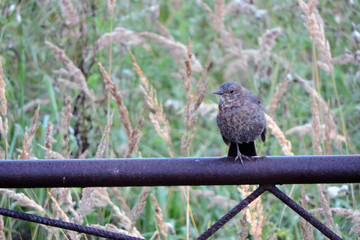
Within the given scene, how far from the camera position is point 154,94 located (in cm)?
319

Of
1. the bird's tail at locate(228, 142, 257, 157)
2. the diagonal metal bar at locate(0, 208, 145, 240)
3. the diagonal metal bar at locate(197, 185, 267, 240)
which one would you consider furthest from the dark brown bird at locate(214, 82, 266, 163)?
the diagonal metal bar at locate(0, 208, 145, 240)

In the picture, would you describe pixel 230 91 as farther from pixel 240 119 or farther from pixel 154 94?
pixel 154 94

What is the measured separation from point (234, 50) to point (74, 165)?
1.82 m

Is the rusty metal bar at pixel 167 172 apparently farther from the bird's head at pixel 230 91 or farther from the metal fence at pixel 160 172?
the bird's head at pixel 230 91

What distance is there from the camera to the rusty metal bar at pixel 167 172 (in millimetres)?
1032

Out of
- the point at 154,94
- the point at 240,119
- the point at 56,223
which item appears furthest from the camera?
the point at 154,94

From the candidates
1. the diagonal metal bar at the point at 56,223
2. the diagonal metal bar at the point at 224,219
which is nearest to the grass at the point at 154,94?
the diagonal metal bar at the point at 224,219

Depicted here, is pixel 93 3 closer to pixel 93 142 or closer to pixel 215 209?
pixel 93 142

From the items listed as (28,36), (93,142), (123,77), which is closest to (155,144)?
(123,77)

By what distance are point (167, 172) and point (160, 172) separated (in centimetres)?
1

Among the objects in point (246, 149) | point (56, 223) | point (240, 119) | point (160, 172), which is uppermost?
point (240, 119)

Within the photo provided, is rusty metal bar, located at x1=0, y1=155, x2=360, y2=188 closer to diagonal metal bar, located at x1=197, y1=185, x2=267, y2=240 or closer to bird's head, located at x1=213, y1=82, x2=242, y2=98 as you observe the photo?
diagonal metal bar, located at x1=197, y1=185, x2=267, y2=240

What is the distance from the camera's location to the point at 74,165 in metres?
1.04

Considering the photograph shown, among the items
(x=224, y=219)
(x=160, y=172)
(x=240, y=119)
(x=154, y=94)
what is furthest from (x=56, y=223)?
(x=154, y=94)
